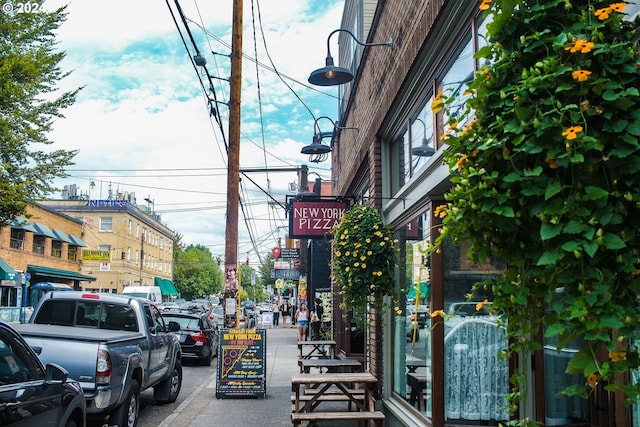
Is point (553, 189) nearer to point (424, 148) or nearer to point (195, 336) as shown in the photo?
point (424, 148)

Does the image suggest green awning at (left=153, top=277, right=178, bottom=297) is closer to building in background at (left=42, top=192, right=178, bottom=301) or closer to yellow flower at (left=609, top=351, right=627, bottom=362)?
building in background at (left=42, top=192, right=178, bottom=301)

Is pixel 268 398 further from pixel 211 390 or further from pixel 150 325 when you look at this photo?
pixel 150 325

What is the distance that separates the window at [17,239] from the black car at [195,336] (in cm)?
1996

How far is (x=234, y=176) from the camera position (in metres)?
12.6

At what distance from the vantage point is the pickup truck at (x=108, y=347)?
7039 mm

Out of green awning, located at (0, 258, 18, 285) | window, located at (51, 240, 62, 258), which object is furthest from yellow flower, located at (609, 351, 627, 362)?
window, located at (51, 240, 62, 258)

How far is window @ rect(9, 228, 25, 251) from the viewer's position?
3322 centimetres

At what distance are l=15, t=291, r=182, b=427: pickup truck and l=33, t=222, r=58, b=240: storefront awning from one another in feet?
91.3

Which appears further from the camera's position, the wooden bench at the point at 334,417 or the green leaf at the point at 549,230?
the wooden bench at the point at 334,417

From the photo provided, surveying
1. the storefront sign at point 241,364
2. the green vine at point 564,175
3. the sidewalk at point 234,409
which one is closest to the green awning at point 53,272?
the sidewalk at point 234,409

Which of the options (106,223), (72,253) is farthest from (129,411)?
(106,223)

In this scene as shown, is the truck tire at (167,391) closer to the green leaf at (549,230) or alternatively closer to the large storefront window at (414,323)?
the large storefront window at (414,323)

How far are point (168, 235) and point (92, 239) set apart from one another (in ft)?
75.1

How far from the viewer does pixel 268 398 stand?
11.1 meters
